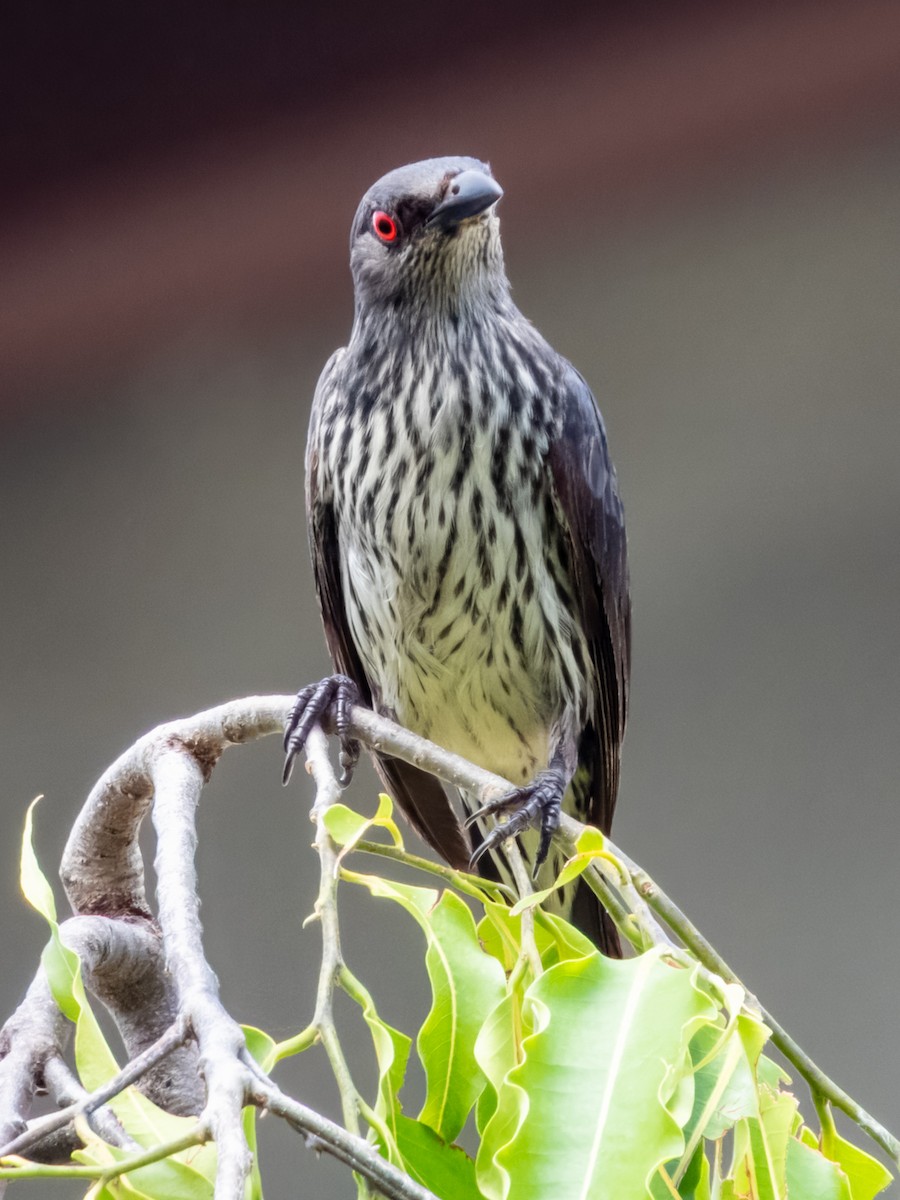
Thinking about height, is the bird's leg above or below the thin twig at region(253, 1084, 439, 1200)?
above

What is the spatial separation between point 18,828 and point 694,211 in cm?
169

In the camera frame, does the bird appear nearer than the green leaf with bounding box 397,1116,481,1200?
No

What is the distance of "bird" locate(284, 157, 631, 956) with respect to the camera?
4.96 feet

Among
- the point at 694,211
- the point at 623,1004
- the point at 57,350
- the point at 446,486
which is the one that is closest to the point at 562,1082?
the point at 623,1004

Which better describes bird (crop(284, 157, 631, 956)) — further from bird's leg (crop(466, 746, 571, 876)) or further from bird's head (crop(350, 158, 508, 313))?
bird's leg (crop(466, 746, 571, 876))

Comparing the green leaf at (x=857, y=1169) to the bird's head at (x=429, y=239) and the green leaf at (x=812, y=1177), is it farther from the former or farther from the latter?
the bird's head at (x=429, y=239)

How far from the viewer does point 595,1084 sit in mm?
593

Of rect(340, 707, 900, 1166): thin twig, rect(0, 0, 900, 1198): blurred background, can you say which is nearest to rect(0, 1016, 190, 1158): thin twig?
rect(340, 707, 900, 1166): thin twig

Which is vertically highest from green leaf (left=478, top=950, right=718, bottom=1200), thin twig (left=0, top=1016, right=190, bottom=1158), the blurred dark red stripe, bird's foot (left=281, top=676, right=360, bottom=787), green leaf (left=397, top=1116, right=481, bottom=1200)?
the blurred dark red stripe

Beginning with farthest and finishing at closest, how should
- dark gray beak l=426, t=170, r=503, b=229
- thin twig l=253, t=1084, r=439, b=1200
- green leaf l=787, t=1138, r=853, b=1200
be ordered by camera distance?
dark gray beak l=426, t=170, r=503, b=229, green leaf l=787, t=1138, r=853, b=1200, thin twig l=253, t=1084, r=439, b=1200

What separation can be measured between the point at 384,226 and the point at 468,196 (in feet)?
0.47

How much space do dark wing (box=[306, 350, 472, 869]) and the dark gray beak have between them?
30 cm

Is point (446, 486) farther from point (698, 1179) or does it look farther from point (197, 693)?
point (197, 693)

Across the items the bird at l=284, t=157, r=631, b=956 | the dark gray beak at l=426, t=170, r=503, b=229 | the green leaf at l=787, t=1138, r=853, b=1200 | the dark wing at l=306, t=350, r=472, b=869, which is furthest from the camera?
the dark wing at l=306, t=350, r=472, b=869
